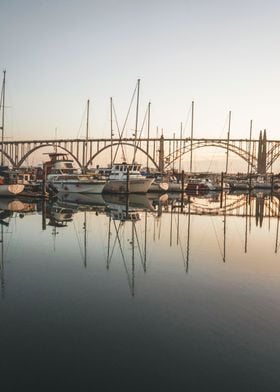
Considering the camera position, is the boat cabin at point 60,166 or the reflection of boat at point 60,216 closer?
the reflection of boat at point 60,216

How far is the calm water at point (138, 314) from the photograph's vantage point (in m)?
7.21

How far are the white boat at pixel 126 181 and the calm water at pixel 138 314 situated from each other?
3350cm

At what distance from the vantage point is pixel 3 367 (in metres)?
7.34

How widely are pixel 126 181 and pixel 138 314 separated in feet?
147

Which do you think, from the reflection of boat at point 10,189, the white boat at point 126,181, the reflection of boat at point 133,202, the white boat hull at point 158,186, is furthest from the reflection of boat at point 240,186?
the reflection of boat at point 10,189

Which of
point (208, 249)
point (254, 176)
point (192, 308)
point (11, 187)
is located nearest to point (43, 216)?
point (208, 249)

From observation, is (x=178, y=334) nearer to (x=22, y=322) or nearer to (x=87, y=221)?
(x=22, y=322)

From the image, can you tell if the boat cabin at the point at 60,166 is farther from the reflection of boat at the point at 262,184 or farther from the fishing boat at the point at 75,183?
the reflection of boat at the point at 262,184

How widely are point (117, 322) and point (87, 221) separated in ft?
60.8

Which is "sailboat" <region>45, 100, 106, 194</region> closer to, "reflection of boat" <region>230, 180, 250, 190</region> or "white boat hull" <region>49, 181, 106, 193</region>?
"white boat hull" <region>49, 181, 106, 193</region>

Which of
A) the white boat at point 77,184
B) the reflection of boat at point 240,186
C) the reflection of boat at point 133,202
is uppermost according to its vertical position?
the white boat at point 77,184

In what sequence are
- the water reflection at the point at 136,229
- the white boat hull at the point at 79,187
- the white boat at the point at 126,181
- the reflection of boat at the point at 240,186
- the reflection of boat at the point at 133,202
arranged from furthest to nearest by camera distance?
the reflection of boat at the point at 240,186 → the white boat at the point at 126,181 → the white boat hull at the point at 79,187 → the reflection of boat at the point at 133,202 → the water reflection at the point at 136,229

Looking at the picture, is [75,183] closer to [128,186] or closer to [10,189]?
[128,186]

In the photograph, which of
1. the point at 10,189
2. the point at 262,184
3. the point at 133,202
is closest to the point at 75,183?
the point at 10,189
